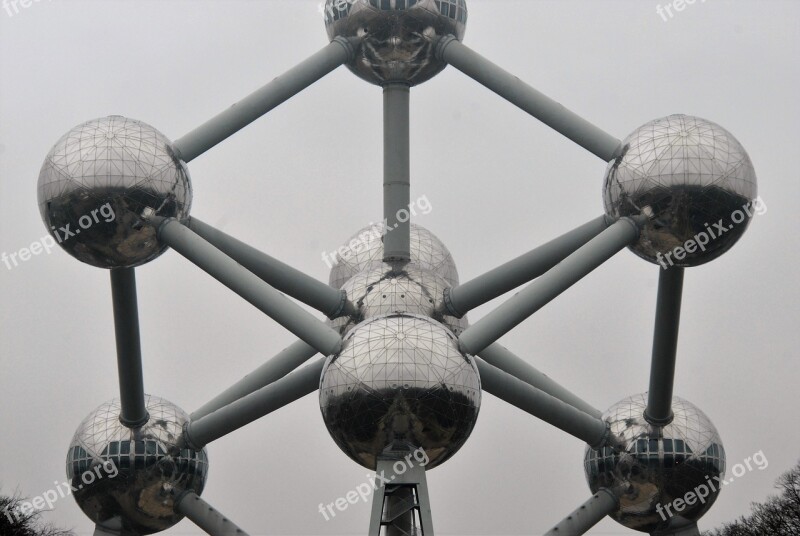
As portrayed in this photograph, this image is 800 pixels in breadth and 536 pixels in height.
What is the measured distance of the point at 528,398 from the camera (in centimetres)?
1661

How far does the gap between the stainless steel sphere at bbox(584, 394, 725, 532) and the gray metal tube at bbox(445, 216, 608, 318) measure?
2.26 m

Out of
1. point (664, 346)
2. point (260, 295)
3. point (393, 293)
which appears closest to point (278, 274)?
point (393, 293)

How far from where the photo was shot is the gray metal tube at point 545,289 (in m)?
15.4

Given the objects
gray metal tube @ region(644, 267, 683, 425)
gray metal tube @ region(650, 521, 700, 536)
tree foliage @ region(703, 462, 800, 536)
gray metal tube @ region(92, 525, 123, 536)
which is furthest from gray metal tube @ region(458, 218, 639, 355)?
tree foliage @ region(703, 462, 800, 536)

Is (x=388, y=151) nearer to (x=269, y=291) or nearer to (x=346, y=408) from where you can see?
(x=269, y=291)

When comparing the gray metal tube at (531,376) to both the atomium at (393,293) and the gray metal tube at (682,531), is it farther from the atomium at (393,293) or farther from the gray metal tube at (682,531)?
the gray metal tube at (682,531)

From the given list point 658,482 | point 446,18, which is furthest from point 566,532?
point 446,18

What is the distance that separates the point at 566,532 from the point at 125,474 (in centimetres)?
531

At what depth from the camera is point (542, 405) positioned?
16.7m

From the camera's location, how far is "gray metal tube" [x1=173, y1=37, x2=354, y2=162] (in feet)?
54.2

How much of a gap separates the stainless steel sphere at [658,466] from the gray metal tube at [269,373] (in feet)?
12.6

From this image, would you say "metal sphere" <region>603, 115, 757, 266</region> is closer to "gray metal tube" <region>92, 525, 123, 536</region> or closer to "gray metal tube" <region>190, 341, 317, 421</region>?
"gray metal tube" <region>190, 341, 317, 421</region>

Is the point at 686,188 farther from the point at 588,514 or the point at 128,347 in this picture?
the point at 128,347

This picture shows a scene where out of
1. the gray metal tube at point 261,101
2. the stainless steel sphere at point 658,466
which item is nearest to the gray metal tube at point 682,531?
the stainless steel sphere at point 658,466
